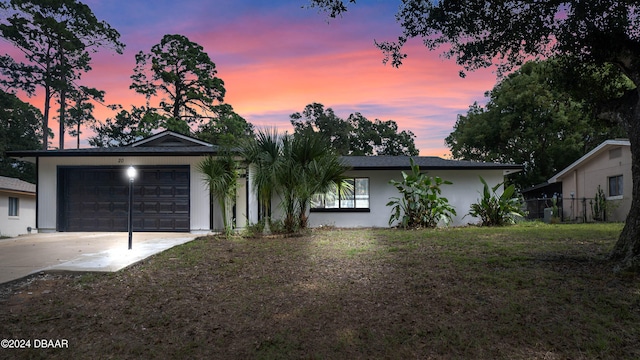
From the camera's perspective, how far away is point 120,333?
4.51 metres

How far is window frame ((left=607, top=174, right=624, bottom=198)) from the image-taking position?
59.1ft

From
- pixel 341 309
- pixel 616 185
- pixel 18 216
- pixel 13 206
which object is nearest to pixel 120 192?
pixel 341 309

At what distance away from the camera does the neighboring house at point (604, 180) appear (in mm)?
17500

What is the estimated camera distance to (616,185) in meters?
18.5

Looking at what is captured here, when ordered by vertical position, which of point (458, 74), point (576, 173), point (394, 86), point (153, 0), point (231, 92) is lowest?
point (576, 173)

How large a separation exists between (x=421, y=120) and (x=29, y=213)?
25.5 m

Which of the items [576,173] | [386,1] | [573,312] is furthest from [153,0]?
[576,173]

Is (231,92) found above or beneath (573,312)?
above

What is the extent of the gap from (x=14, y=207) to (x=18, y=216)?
0.64 m

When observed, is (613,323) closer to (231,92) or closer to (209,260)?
(209,260)

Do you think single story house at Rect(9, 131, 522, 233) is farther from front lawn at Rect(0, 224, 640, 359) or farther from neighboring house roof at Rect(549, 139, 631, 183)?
neighboring house roof at Rect(549, 139, 631, 183)

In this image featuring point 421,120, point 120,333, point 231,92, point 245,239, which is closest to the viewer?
point 120,333

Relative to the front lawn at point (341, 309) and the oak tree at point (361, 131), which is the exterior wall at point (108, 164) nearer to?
the front lawn at point (341, 309)

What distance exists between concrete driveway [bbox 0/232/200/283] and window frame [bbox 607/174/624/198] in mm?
18287
